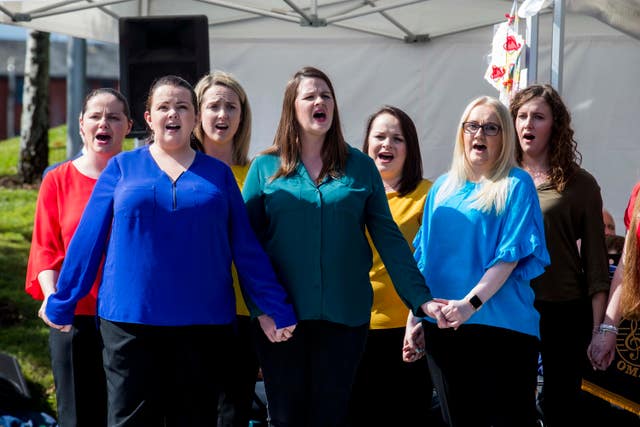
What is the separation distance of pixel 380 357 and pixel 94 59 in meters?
37.1

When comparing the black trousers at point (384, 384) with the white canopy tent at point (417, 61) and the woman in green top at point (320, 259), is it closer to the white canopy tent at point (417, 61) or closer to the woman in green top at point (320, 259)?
the woman in green top at point (320, 259)

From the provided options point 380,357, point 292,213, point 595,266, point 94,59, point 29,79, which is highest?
point 94,59

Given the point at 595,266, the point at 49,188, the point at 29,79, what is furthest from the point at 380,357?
the point at 29,79

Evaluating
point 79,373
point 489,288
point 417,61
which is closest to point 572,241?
point 489,288

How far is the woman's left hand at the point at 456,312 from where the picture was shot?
141 inches

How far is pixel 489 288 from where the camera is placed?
3.64 metres

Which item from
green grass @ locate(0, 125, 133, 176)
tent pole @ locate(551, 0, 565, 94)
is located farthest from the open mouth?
green grass @ locate(0, 125, 133, 176)

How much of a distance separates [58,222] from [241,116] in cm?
97

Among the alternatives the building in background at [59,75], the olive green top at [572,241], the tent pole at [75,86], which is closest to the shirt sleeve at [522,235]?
the olive green top at [572,241]

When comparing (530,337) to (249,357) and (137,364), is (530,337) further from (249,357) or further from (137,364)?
(137,364)

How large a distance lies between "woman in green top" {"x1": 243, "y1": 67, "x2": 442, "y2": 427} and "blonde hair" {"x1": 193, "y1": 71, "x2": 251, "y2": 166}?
0.71m

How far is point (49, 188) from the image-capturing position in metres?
4.01

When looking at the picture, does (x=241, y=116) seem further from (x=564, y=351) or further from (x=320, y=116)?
(x=564, y=351)

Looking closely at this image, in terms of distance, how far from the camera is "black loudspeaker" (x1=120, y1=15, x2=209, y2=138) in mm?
6906
